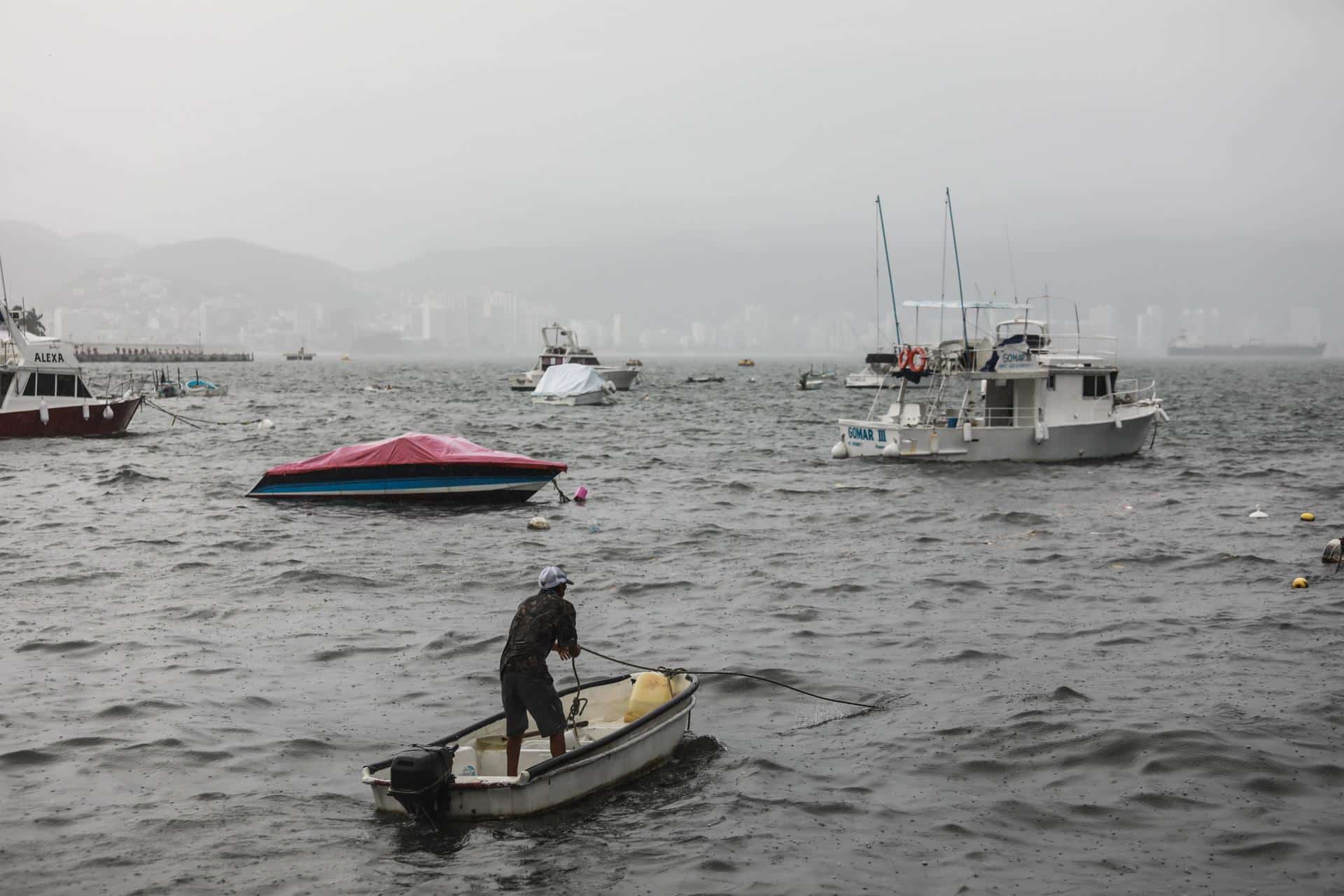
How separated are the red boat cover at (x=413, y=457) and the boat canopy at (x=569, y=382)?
4646 cm

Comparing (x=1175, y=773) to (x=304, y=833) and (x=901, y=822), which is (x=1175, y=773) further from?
(x=304, y=833)

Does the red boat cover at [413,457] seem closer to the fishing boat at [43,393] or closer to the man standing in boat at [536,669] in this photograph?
the man standing in boat at [536,669]

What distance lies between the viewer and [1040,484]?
1393 inches

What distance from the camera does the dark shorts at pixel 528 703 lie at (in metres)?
12.3

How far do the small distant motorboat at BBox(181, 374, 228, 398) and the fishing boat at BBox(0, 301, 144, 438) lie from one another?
42741 mm

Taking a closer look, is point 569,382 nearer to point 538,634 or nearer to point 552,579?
point 552,579

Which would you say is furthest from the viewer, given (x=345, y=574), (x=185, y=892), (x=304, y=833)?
(x=345, y=574)

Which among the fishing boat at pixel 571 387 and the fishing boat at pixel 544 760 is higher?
the fishing boat at pixel 571 387

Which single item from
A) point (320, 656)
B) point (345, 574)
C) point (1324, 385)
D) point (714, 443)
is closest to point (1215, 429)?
point (714, 443)

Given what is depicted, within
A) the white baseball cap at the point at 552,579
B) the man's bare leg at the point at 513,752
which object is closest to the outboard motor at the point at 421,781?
the man's bare leg at the point at 513,752

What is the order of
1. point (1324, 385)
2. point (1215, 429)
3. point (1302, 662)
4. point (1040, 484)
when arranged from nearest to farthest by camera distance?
point (1302, 662) < point (1040, 484) < point (1215, 429) < point (1324, 385)

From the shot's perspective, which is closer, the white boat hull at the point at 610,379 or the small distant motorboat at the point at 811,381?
the white boat hull at the point at 610,379

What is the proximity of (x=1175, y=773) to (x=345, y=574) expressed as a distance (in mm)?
15656

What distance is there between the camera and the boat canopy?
3152 inches
